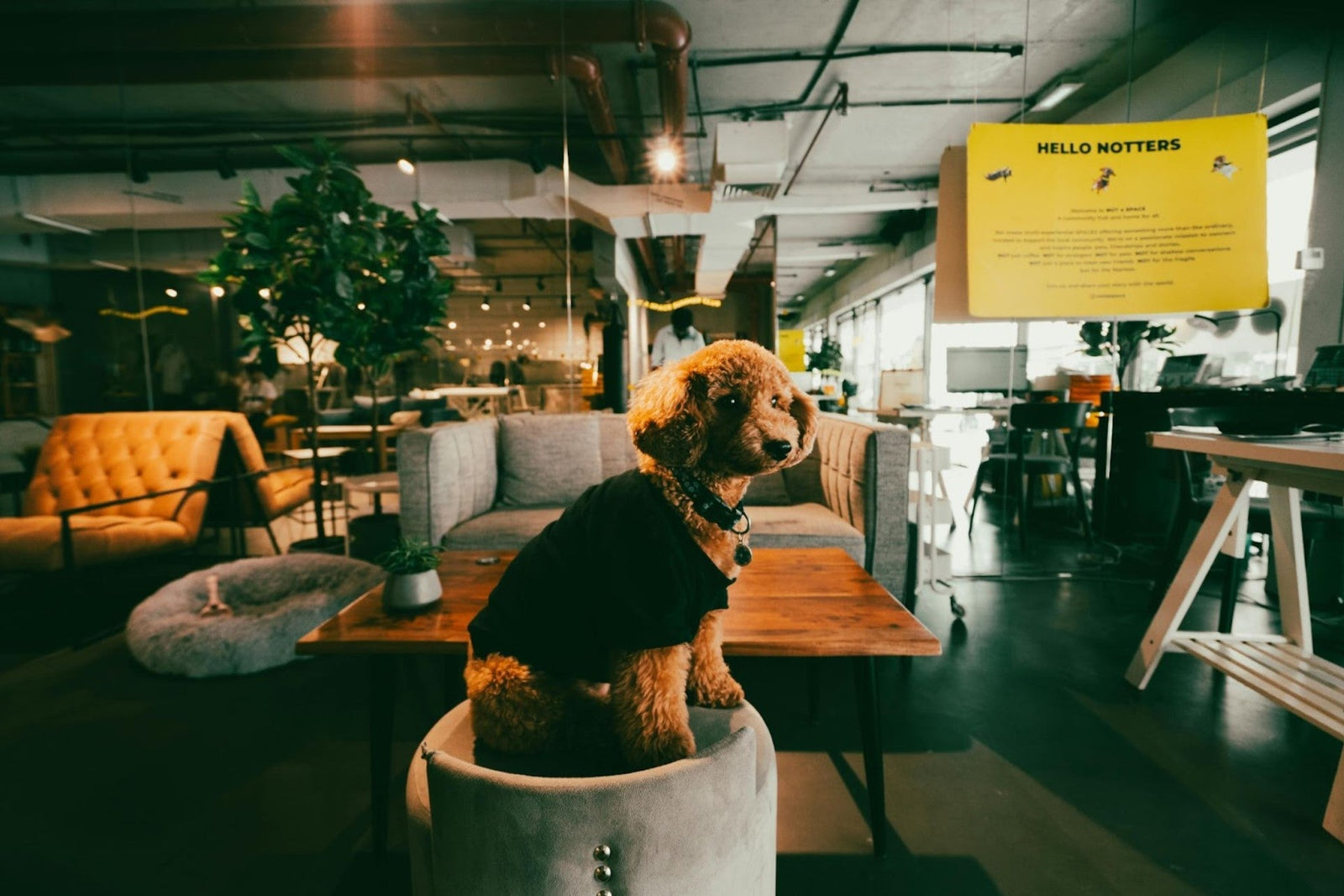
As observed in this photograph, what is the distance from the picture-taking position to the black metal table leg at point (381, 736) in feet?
4.26

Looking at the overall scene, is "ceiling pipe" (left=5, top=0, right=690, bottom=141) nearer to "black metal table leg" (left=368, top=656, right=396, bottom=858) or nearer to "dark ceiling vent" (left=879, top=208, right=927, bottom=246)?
"black metal table leg" (left=368, top=656, right=396, bottom=858)

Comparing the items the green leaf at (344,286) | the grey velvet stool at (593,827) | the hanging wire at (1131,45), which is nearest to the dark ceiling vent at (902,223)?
the hanging wire at (1131,45)

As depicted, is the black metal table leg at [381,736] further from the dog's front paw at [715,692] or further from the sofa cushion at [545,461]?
the sofa cushion at [545,461]

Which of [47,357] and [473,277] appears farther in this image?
[473,277]

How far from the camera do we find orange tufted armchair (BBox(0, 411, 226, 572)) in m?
2.78

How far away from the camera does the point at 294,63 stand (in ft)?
12.1

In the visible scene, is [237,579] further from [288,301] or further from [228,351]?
[228,351]

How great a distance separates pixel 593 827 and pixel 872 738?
0.92 metres

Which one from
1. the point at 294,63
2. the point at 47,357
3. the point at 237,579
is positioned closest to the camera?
the point at 237,579

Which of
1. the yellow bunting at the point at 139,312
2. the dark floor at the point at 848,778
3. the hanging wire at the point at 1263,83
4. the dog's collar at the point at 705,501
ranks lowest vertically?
the dark floor at the point at 848,778

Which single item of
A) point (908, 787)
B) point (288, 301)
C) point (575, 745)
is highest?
point (288, 301)

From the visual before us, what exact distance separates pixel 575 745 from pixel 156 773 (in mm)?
1561

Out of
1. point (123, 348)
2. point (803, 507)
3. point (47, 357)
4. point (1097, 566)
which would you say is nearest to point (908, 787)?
point (803, 507)

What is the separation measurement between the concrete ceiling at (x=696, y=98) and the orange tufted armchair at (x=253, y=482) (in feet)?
8.05
